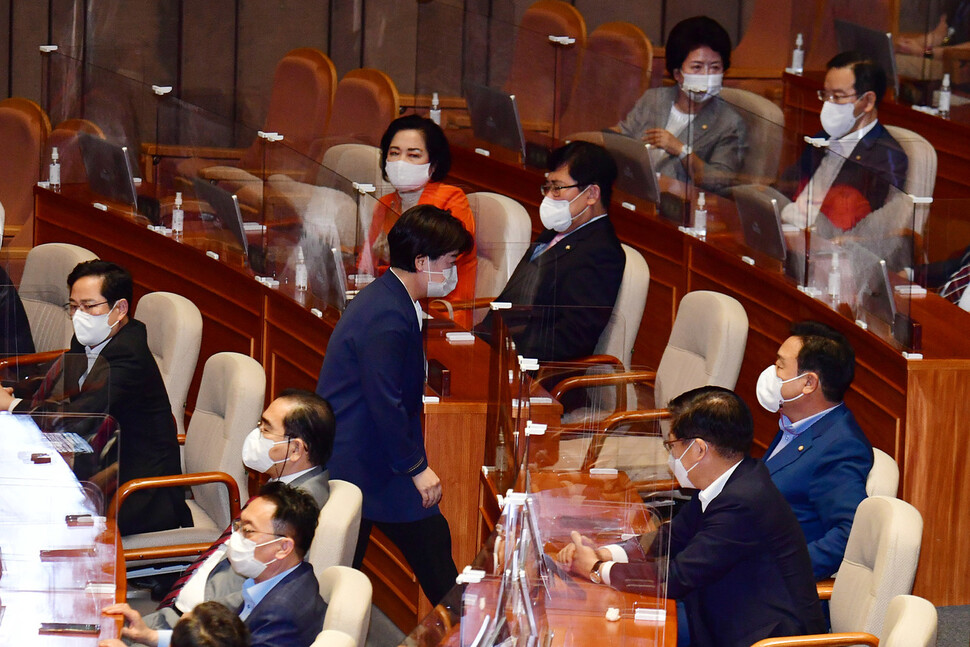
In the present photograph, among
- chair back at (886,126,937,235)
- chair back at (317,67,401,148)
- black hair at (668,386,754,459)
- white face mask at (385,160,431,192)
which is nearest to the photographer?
black hair at (668,386,754,459)

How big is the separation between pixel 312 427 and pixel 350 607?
884 millimetres

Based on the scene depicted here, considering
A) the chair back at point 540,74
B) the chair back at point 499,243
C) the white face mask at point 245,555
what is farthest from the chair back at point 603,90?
the white face mask at point 245,555

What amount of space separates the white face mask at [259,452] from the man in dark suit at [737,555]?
1078 mm

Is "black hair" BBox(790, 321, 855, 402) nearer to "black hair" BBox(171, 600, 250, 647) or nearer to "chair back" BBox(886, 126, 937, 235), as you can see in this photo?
"chair back" BBox(886, 126, 937, 235)

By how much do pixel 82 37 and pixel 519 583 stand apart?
6101 millimetres

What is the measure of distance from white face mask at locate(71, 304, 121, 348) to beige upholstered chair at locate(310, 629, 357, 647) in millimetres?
2242

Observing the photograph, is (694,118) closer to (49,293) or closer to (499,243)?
(499,243)

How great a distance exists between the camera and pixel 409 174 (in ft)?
17.4

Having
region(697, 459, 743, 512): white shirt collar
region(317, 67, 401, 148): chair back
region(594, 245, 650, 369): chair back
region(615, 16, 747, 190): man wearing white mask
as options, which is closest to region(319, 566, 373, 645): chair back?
region(697, 459, 743, 512): white shirt collar

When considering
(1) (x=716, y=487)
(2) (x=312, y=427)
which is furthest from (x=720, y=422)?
(2) (x=312, y=427)

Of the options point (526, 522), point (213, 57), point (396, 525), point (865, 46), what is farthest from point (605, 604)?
point (213, 57)

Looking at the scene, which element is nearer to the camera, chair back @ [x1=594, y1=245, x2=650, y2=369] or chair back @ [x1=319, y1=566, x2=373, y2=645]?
chair back @ [x1=319, y1=566, x2=373, y2=645]

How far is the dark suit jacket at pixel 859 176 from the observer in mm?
4797

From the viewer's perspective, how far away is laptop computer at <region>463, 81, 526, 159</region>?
259 inches
